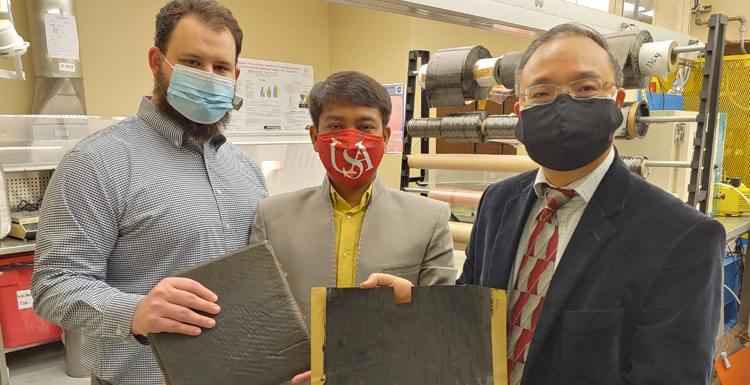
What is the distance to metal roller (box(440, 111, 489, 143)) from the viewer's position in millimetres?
2484

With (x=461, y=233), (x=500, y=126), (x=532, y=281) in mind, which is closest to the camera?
(x=532, y=281)

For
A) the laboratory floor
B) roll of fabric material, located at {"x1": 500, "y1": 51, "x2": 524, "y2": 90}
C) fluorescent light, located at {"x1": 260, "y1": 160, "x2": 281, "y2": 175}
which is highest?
roll of fabric material, located at {"x1": 500, "y1": 51, "x2": 524, "y2": 90}

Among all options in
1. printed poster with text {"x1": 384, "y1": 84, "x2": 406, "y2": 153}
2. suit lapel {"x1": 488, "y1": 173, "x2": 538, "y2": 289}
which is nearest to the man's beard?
suit lapel {"x1": 488, "y1": 173, "x2": 538, "y2": 289}

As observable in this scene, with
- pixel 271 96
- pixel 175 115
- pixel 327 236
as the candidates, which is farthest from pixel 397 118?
pixel 327 236

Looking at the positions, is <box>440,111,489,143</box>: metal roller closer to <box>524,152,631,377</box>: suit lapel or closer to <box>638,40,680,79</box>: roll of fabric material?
<box>638,40,680,79</box>: roll of fabric material

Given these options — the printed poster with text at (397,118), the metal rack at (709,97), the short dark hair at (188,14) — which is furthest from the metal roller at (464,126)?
the short dark hair at (188,14)

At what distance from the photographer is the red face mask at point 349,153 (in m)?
1.29

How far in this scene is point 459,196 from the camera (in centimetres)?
270

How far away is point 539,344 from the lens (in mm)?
983

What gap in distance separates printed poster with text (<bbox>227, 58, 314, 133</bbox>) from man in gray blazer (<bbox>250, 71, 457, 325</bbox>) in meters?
3.85

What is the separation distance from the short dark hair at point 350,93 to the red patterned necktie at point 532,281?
52cm

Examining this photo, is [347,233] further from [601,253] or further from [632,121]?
[632,121]

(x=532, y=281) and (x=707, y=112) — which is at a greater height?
(x=707, y=112)

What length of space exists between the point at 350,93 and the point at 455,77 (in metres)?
1.27
